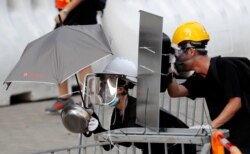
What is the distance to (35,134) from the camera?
8727mm

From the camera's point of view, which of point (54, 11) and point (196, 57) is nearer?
point (196, 57)

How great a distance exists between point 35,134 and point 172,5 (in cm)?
364

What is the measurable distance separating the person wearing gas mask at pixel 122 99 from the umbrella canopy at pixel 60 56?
0.45ft

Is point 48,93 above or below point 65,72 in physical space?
below

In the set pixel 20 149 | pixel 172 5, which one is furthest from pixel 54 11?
pixel 20 149

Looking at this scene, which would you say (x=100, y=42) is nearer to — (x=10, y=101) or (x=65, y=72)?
(x=65, y=72)

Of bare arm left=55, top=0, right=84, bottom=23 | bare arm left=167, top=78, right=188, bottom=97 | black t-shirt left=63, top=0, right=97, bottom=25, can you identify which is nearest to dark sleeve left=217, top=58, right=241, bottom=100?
bare arm left=167, top=78, right=188, bottom=97

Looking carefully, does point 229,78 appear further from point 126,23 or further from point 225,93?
point 126,23

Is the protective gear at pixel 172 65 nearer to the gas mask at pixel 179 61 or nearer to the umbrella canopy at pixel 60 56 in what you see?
the gas mask at pixel 179 61

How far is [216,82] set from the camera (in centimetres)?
554

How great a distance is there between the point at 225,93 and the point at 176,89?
1.27ft

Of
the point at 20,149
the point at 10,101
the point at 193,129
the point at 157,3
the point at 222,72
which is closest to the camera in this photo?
the point at 193,129

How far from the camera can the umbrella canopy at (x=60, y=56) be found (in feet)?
17.6

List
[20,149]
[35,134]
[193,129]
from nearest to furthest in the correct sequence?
[193,129] < [20,149] < [35,134]
